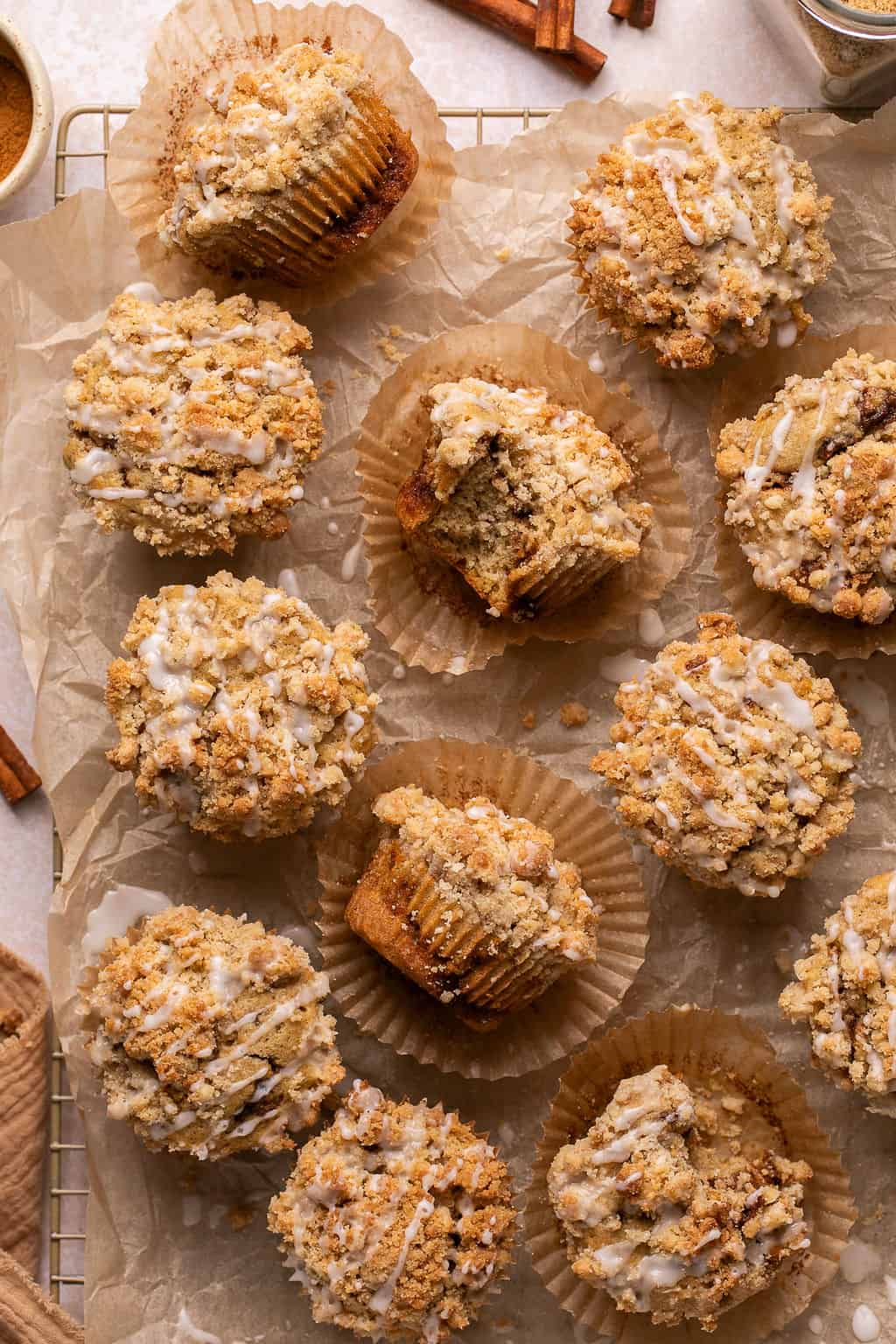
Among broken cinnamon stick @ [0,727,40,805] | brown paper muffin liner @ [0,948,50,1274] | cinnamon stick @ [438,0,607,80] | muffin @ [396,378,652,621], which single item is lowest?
brown paper muffin liner @ [0,948,50,1274]

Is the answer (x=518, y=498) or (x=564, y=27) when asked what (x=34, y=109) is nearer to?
(x=564, y=27)

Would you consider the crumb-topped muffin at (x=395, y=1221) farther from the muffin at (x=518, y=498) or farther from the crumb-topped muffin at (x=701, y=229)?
the crumb-topped muffin at (x=701, y=229)

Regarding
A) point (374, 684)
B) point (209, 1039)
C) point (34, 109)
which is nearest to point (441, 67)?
point (34, 109)

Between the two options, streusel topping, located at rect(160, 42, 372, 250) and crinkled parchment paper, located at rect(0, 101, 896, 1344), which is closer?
streusel topping, located at rect(160, 42, 372, 250)

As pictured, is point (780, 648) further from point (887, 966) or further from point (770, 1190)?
point (770, 1190)

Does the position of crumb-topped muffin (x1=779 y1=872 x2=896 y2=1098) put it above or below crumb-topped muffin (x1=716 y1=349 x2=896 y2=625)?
below

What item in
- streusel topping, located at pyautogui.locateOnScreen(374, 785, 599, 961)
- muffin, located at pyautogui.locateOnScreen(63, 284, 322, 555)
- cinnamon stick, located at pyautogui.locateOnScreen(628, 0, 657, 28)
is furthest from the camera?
cinnamon stick, located at pyautogui.locateOnScreen(628, 0, 657, 28)

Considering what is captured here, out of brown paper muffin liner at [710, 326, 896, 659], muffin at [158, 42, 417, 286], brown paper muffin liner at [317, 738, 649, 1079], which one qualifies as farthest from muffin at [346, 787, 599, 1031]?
muffin at [158, 42, 417, 286]

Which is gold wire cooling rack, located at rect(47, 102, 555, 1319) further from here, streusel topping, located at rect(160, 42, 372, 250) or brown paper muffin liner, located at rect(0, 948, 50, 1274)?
streusel topping, located at rect(160, 42, 372, 250)
